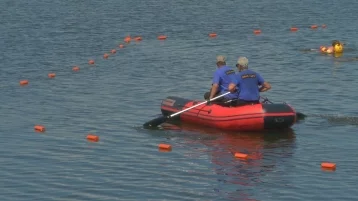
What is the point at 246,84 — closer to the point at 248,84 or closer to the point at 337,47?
the point at 248,84

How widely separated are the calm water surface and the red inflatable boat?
0.25 m

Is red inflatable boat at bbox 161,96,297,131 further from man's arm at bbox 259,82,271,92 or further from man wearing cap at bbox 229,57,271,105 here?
man's arm at bbox 259,82,271,92

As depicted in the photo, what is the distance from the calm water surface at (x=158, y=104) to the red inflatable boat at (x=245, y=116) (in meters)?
0.25

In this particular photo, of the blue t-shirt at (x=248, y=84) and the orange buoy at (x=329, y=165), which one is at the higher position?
the blue t-shirt at (x=248, y=84)

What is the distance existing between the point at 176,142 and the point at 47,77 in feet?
33.3

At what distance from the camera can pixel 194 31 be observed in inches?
1656

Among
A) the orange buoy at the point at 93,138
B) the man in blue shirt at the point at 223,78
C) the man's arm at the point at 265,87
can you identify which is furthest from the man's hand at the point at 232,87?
the orange buoy at the point at 93,138

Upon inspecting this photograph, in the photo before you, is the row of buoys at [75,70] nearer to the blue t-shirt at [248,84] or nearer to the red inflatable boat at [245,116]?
the red inflatable boat at [245,116]

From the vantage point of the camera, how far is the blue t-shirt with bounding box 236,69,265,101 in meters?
22.3

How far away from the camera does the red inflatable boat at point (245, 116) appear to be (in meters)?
22.0

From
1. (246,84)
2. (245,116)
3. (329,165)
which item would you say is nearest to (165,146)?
(245,116)

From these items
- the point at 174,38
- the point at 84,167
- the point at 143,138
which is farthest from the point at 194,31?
the point at 84,167

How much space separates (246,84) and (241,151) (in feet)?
6.47

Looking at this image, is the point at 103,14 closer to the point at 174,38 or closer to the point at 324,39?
the point at 174,38
